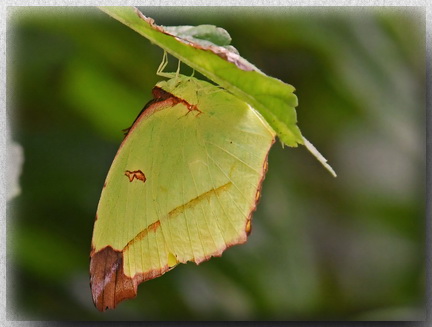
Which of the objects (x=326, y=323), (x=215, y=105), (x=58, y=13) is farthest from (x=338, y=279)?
(x=58, y=13)

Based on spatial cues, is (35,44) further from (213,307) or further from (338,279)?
(338,279)

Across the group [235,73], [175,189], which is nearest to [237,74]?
[235,73]

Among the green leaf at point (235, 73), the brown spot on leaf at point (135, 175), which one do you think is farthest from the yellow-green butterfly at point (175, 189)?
the green leaf at point (235, 73)

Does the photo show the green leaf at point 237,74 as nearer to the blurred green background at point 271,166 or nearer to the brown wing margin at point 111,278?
the brown wing margin at point 111,278

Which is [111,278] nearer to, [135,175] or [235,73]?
[135,175]

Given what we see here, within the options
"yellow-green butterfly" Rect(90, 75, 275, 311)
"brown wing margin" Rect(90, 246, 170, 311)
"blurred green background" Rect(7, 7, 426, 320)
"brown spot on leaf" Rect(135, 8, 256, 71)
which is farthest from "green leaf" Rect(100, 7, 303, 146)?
"blurred green background" Rect(7, 7, 426, 320)

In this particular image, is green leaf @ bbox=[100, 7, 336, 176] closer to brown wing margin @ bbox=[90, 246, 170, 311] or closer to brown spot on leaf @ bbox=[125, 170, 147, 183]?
brown spot on leaf @ bbox=[125, 170, 147, 183]
